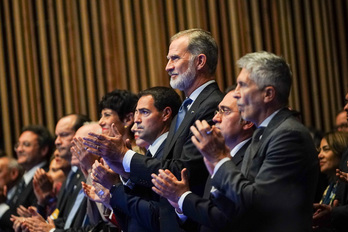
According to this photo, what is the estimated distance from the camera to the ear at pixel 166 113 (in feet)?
13.5

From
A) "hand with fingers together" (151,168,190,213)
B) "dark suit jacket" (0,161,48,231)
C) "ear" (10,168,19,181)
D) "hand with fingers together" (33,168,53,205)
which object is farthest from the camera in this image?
"ear" (10,168,19,181)

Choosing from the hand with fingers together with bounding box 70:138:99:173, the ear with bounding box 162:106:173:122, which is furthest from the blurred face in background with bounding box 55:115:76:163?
the ear with bounding box 162:106:173:122

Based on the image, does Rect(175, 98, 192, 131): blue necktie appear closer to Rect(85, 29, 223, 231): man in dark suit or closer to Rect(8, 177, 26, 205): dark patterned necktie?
Rect(85, 29, 223, 231): man in dark suit

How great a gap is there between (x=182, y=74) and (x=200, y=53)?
163 mm

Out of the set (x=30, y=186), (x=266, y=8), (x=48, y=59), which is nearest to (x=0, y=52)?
(x=48, y=59)

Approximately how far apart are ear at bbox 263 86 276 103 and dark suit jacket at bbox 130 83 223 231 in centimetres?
60

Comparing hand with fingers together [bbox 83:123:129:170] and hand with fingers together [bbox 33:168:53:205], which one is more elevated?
hand with fingers together [bbox 83:123:129:170]

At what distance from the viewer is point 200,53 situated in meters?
3.87

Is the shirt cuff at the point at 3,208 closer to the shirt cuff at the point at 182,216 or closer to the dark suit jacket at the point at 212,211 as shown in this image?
the shirt cuff at the point at 182,216

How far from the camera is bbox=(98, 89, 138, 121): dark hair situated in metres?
4.97

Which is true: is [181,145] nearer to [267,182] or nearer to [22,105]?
[267,182]

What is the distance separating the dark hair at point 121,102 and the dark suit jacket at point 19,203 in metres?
1.73

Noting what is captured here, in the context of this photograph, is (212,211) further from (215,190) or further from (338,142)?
(338,142)

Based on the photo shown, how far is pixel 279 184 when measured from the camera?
Answer: 2.79m
